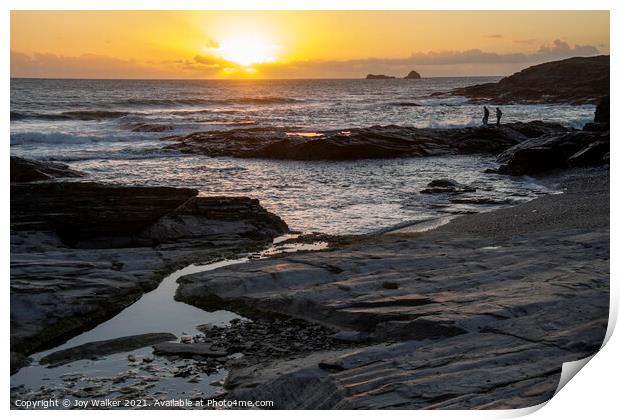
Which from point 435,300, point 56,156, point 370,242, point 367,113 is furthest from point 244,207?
point 367,113

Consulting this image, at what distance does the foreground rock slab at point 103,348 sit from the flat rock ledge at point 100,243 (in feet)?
1.14

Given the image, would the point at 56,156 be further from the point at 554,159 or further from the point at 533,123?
the point at 533,123

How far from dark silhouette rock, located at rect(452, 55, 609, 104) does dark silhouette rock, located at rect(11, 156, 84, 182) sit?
25742mm

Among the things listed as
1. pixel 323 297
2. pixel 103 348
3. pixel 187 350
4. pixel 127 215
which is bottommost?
pixel 103 348

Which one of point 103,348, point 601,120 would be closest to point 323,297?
point 103,348

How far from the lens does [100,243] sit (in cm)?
1145

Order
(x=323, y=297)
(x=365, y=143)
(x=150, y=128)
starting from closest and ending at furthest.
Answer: (x=323, y=297)
(x=365, y=143)
(x=150, y=128)

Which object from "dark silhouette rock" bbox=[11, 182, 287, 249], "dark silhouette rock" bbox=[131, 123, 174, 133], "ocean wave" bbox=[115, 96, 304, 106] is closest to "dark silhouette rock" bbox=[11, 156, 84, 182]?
"dark silhouette rock" bbox=[11, 182, 287, 249]

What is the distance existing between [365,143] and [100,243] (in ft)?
61.8

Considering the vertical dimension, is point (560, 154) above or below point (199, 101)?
below

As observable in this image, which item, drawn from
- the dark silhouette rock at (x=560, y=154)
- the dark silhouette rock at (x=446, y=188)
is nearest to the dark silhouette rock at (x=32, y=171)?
the dark silhouette rock at (x=446, y=188)

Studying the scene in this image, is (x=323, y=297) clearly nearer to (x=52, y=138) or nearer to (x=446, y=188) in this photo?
(x=446, y=188)

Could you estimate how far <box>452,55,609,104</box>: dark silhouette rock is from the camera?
42531 millimetres
